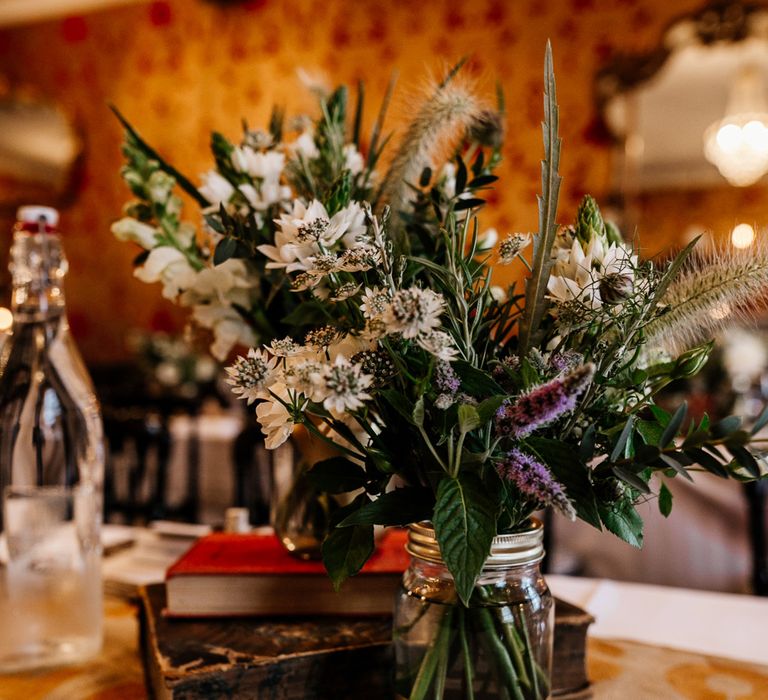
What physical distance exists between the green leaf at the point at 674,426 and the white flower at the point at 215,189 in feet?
1.43

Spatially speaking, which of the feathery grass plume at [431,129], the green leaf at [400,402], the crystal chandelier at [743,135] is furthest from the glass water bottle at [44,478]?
the crystal chandelier at [743,135]

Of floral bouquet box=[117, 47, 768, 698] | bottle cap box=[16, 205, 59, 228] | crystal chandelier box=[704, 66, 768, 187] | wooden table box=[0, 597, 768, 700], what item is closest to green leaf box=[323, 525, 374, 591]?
floral bouquet box=[117, 47, 768, 698]

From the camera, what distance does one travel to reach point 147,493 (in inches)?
115

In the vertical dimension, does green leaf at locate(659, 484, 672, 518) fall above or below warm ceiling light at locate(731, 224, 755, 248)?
below

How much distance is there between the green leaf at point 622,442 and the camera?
49 cm

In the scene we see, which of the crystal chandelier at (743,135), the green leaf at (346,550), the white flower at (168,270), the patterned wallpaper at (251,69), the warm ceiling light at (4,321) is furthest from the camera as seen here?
the patterned wallpaper at (251,69)

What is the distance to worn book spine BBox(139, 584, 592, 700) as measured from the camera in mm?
612

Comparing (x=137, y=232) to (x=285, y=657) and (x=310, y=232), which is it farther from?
(x=285, y=657)

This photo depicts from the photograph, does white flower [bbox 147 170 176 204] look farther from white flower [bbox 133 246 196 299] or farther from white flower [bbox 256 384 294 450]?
white flower [bbox 256 384 294 450]

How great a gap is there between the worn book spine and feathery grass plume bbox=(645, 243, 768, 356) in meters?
0.31

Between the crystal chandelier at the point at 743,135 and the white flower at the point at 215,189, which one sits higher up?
the crystal chandelier at the point at 743,135

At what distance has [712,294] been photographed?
52 centimetres

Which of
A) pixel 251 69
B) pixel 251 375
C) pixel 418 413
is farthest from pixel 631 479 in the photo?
pixel 251 69

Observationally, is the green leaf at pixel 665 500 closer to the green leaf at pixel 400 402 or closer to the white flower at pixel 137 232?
the green leaf at pixel 400 402
